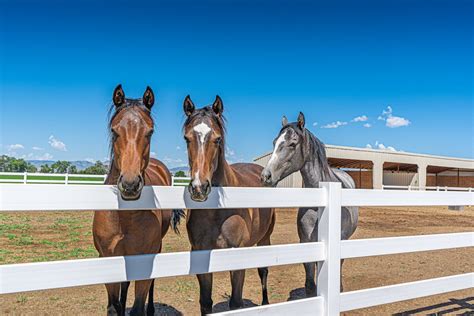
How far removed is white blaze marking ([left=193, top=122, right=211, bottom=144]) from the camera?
9.38 ft

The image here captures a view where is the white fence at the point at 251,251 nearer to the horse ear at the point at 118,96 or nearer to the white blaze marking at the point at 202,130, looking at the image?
the white blaze marking at the point at 202,130

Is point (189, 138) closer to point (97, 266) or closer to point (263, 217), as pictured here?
point (97, 266)

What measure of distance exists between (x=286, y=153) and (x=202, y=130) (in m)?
1.72

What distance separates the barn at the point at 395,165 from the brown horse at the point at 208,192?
21.5 m

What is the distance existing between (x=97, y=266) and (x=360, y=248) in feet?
7.02

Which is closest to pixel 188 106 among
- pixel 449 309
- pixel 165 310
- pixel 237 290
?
pixel 237 290

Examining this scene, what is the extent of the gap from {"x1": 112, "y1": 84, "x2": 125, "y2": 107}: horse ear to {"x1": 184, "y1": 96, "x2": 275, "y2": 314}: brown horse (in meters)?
0.52

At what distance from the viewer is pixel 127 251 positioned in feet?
10.3

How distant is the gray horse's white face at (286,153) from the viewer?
170 inches

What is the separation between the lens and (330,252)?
3203 millimetres

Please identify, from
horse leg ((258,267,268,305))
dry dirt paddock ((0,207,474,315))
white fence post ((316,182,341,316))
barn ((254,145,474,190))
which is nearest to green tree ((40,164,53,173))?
barn ((254,145,474,190))

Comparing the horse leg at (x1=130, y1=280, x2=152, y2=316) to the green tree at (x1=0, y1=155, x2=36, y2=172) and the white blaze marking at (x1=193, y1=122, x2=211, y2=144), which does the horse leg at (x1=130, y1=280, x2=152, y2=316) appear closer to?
the white blaze marking at (x1=193, y1=122, x2=211, y2=144)

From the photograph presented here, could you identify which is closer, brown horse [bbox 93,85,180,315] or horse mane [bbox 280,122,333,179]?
brown horse [bbox 93,85,180,315]

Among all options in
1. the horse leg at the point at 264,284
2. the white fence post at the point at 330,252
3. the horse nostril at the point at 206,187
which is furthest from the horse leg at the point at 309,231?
the horse nostril at the point at 206,187
